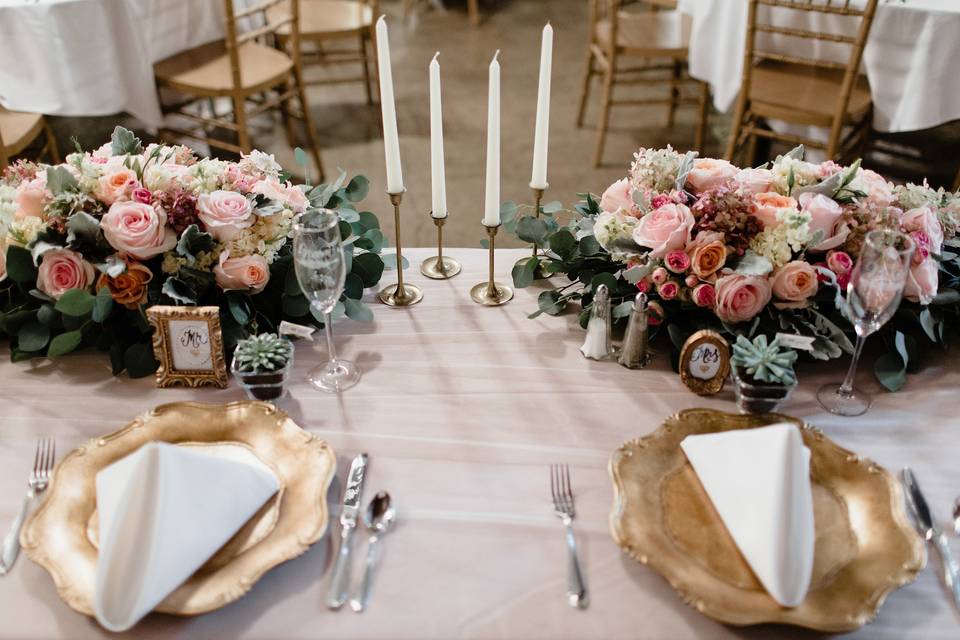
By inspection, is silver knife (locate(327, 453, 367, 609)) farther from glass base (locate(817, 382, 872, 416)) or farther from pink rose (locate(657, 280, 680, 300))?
glass base (locate(817, 382, 872, 416))

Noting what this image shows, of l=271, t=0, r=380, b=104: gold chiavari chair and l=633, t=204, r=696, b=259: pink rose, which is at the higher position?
l=633, t=204, r=696, b=259: pink rose

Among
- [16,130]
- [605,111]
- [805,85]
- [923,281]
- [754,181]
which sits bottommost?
[605,111]

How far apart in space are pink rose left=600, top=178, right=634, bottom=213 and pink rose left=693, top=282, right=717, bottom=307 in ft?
0.61

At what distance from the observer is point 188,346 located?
122cm

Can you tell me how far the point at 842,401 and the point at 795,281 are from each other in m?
0.20

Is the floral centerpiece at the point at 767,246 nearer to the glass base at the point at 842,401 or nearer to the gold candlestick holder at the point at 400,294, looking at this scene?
the glass base at the point at 842,401

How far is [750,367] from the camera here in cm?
115

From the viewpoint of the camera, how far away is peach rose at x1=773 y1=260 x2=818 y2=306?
1220mm

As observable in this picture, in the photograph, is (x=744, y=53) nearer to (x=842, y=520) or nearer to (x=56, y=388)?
(x=842, y=520)

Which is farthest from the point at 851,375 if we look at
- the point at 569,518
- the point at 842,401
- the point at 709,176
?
the point at 569,518

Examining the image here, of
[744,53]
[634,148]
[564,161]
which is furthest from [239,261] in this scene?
[634,148]

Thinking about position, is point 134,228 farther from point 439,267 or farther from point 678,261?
point 678,261

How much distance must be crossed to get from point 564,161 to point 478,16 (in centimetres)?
203

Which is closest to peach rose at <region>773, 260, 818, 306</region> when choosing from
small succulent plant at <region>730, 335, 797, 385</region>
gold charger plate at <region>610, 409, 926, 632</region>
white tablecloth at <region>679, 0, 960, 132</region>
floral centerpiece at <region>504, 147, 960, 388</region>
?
floral centerpiece at <region>504, 147, 960, 388</region>
